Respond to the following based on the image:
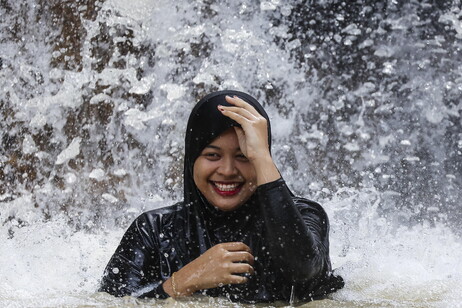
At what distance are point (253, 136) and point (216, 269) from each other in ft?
1.62

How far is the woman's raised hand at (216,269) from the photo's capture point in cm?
254

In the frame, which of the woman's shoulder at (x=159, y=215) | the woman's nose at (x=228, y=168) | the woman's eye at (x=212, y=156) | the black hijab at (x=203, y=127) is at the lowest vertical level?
the woman's shoulder at (x=159, y=215)

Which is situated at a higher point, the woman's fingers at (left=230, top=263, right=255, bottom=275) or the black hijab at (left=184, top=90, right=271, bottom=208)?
the black hijab at (left=184, top=90, right=271, bottom=208)

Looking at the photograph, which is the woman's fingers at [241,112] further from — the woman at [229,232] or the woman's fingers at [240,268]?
the woman's fingers at [240,268]

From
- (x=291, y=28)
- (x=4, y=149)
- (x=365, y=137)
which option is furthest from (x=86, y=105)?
(x=365, y=137)

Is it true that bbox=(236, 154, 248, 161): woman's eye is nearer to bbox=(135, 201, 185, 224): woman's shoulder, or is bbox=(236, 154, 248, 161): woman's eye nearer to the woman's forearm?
the woman's forearm

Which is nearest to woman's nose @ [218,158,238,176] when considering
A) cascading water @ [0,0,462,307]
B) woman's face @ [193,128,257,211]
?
woman's face @ [193,128,257,211]

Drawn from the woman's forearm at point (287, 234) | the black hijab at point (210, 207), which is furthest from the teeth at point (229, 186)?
the woman's forearm at point (287, 234)

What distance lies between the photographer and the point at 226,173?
105 inches

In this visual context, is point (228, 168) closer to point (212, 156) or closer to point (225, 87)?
point (212, 156)

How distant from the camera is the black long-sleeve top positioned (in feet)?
8.77

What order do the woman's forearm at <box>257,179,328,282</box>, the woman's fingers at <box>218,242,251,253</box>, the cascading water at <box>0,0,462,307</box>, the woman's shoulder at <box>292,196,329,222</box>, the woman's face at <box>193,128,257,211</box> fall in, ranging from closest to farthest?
the woman's forearm at <box>257,179,328,282</box> → the woman's fingers at <box>218,242,251,253</box> → the woman's face at <box>193,128,257,211</box> → the woman's shoulder at <box>292,196,329,222</box> → the cascading water at <box>0,0,462,307</box>

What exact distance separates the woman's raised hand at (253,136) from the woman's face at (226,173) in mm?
79

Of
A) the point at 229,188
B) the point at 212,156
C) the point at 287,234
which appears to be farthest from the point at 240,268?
the point at 212,156
